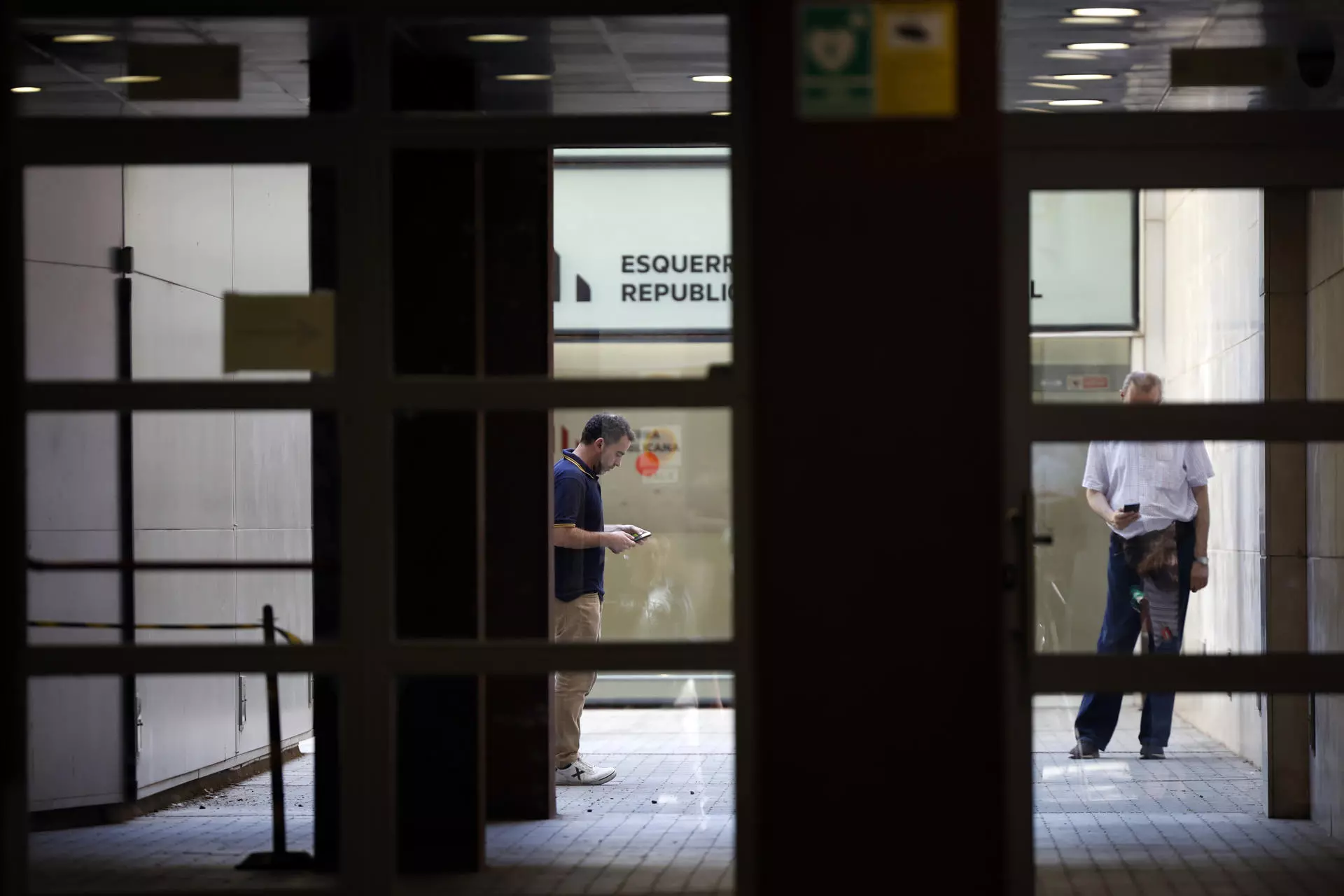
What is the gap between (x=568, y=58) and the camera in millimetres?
4734

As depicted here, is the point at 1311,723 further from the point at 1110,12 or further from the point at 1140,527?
the point at 1110,12

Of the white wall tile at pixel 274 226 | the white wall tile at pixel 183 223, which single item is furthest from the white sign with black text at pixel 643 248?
the white wall tile at pixel 183 223

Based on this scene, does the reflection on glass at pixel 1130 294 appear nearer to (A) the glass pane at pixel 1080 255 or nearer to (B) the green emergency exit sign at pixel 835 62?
(A) the glass pane at pixel 1080 255

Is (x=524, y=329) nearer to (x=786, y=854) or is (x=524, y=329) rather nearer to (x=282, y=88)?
(x=282, y=88)

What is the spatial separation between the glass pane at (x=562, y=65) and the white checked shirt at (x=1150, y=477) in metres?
1.61

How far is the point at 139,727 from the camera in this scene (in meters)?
6.62

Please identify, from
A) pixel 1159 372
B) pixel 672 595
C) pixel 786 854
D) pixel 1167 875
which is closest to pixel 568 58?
pixel 672 595

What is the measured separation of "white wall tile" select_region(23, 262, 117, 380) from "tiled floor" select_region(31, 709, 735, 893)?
1.48 meters

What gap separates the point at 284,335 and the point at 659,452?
1.24m

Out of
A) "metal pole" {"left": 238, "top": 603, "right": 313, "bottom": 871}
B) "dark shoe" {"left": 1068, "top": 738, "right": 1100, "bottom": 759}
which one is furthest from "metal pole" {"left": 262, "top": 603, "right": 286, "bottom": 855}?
"dark shoe" {"left": 1068, "top": 738, "right": 1100, "bottom": 759}

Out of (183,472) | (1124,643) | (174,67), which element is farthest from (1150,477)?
(183,472)

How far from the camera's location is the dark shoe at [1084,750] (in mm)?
4781

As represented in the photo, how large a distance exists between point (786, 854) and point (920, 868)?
374mm

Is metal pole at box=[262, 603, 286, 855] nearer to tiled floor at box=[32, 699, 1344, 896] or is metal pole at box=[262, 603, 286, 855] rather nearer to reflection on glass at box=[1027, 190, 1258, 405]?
tiled floor at box=[32, 699, 1344, 896]
